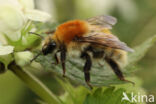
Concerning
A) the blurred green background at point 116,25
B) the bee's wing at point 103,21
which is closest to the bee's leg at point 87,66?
the bee's wing at point 103,21

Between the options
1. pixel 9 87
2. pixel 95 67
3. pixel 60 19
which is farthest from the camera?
pixel 60 19

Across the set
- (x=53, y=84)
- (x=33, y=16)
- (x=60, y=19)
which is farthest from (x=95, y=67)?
(x=60, y=19)

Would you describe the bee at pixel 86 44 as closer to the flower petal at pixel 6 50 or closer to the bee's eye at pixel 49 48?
the bee's eye at pixel 49 48

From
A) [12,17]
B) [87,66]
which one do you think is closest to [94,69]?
[87,66]

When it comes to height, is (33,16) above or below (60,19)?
above

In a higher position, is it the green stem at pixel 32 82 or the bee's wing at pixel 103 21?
the bee's wing at pixel 103 21

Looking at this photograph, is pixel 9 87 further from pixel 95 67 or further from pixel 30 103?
pixel 95 67
